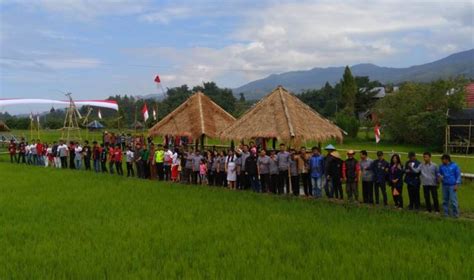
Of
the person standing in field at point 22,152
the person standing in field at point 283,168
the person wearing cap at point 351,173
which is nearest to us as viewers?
the person wearing cap at point 351,173

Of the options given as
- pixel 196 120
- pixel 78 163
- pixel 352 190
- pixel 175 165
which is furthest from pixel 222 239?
pixel 78 163

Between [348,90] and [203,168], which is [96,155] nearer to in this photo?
[203,168]

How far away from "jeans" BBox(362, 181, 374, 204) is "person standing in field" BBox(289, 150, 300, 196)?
2.04m

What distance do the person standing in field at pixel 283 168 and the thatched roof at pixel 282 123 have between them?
1373 millimetres

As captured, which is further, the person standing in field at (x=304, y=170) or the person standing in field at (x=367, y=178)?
the person standing in field at (x=304, y=170)

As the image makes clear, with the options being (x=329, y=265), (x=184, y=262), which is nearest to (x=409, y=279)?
(x=329, y=265)

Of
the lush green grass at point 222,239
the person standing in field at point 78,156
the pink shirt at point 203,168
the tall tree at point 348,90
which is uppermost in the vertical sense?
the tall tree at point 348,90

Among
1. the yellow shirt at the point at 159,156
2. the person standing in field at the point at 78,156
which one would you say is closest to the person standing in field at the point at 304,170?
the yellow shirt at the point at 159,156

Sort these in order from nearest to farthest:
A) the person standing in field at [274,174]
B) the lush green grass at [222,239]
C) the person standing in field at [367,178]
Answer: the lush green grass at [222,239], the person standing in field at [367,178], the person standing in field at [274,174]

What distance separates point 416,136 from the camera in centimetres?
3344

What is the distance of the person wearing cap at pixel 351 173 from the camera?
11983 millimetres

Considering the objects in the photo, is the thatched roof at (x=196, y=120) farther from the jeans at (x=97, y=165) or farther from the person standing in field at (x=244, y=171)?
the person standing in field at (x=244, y=171)

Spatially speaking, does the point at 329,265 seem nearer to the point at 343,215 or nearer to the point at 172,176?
the point at 343,215

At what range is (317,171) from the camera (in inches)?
496
